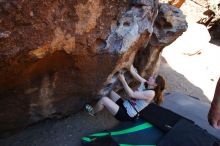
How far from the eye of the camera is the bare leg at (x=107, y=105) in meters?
4.25

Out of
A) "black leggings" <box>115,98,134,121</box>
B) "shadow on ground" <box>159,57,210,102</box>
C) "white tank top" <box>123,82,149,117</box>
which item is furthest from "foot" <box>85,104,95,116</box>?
"shadow on ground" <box>159,57,210,102</box>

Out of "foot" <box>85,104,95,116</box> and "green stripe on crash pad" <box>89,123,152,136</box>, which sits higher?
"foot" <box>85,104,95,116</box>

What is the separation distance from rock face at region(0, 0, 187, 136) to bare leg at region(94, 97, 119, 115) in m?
0.10

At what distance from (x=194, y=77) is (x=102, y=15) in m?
4.54

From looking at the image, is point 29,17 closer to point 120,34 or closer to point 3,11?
point 3,11

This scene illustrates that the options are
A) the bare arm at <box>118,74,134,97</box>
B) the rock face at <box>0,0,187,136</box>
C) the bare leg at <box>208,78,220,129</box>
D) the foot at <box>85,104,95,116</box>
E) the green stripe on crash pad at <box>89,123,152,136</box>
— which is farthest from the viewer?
the bare arm at <box>118,74,134,97</box>

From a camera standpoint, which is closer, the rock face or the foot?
the rock face

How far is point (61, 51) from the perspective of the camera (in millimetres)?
3334

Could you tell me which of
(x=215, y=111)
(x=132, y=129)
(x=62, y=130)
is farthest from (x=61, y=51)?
(x=215, y=111)

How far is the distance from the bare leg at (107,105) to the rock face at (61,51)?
10cm

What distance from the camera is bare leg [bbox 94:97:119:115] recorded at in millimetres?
4246

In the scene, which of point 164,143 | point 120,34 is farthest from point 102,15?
point 164,143

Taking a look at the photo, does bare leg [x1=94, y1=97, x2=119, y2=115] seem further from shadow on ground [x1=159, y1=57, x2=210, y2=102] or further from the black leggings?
shadow on ground [x1=159, y1=57, x2=210, y2=102]

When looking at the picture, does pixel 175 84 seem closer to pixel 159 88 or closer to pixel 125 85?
pixel 159 88
